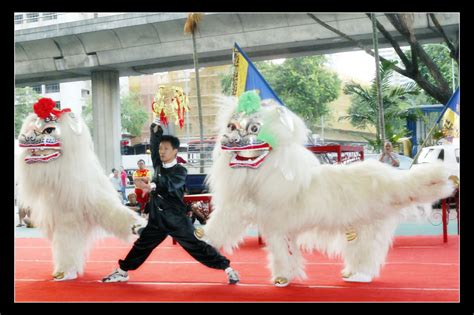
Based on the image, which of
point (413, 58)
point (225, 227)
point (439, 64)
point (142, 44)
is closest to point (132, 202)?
point (142, 44)

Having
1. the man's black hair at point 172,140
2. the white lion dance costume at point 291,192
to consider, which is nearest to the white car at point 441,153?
the white lion dance costume at point 291,192

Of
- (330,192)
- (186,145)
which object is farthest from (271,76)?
(330,192)

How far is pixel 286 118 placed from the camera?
395 cm

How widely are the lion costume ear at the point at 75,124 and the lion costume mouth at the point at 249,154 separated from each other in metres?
1.17

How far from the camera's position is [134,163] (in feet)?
18.6

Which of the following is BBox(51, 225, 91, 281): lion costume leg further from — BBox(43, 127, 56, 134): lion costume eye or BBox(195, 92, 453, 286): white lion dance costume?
BBox(195, 92, 453, 286): white lion dance costume

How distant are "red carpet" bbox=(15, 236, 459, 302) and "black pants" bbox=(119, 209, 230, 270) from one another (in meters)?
0.17

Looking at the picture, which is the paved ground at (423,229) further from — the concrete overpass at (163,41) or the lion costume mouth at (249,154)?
the lion costume mouth at (249,154)

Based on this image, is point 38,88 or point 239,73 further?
point 239,73

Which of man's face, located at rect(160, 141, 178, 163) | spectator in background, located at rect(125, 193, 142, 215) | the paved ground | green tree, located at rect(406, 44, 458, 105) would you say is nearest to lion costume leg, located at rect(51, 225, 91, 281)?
man's face, located at rect(160, 141, 178, 163)

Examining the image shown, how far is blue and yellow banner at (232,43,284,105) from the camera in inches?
213

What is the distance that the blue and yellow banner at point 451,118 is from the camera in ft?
16.4

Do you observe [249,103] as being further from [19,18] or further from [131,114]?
[131,114]

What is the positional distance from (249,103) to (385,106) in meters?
3.06
